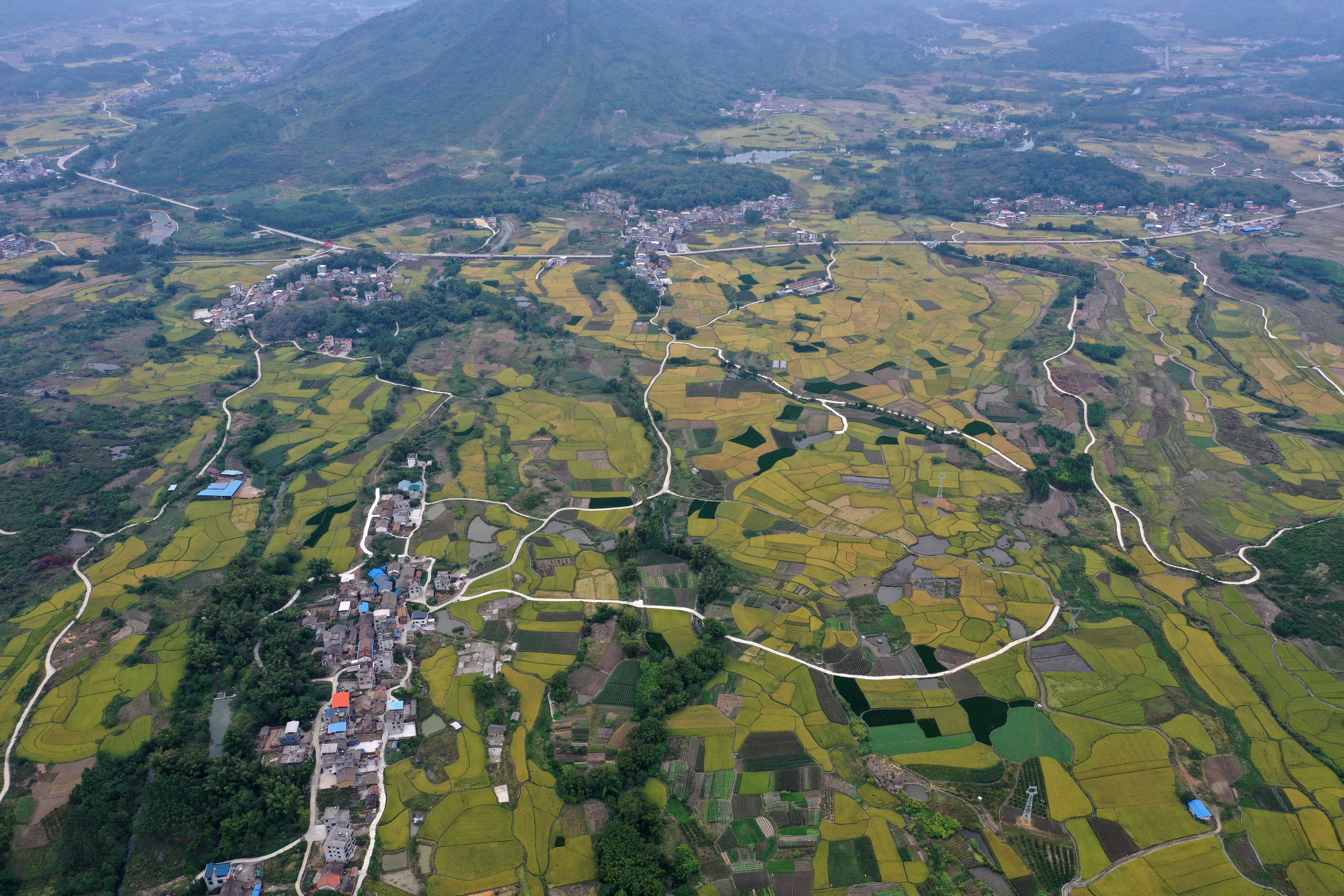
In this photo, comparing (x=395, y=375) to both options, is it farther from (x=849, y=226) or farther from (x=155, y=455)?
(x=849, y=226)

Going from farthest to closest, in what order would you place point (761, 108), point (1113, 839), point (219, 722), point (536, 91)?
1. point (761, 108)
2. point (536, 91)
3. point (219, 722)
4. point (1113, 839)

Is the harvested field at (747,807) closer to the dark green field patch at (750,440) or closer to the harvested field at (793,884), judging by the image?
the harvested field at (793,884)

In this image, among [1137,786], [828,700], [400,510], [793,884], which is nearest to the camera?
[793,884]

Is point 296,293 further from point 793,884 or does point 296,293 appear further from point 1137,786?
point 1137,786

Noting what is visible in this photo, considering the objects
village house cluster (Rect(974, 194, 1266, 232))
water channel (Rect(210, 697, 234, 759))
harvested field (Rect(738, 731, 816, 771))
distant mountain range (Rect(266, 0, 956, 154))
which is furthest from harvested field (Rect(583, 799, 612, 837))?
distant mountain range (Rect(266, 0, 956, 154))

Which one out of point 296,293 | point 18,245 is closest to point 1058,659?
point 296,293

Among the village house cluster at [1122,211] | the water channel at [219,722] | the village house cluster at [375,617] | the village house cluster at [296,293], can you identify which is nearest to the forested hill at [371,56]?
the village house cluster at [296,293]

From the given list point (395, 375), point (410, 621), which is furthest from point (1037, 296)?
point (410, 621)
